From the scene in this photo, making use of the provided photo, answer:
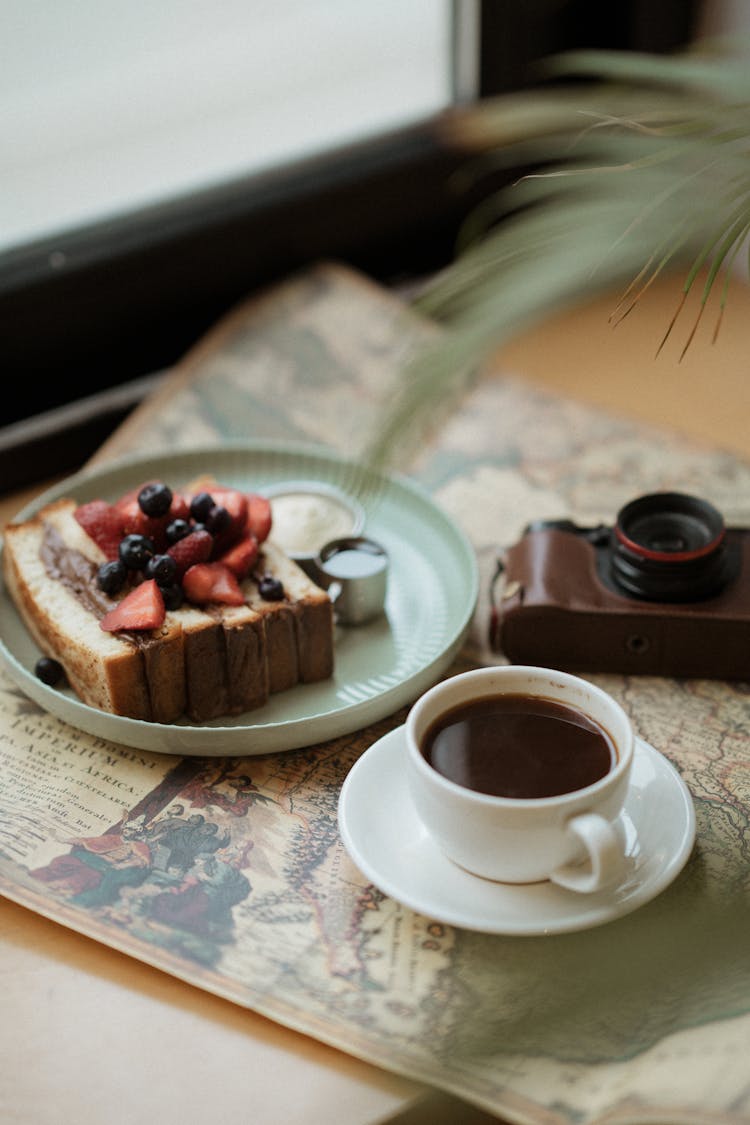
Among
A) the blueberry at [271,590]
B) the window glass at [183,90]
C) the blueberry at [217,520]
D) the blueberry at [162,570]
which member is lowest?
the blueberry at [271,590]

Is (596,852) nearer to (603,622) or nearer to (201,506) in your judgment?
(603,622)

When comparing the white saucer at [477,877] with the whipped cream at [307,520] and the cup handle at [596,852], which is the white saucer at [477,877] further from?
the whipped cream at [307,520]

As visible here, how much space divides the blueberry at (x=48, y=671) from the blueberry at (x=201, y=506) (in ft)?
0.63

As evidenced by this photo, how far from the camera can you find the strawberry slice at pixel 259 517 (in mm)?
1214

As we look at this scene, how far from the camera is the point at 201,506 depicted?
1.17 metres

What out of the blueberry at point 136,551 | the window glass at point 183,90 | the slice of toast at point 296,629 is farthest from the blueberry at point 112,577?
Result: the window glass at point 183,90

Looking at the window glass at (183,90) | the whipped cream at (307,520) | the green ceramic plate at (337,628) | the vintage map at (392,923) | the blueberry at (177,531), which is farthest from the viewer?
the window glass at (183,90)

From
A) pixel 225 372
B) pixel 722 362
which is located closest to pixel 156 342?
pixel 225 372

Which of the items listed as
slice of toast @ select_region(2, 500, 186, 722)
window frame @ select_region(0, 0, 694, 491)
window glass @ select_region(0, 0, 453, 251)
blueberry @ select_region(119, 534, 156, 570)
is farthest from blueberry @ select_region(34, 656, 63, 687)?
window glass @ select_region(0, 0, 453, 251)

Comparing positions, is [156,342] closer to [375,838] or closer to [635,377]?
[635,377]

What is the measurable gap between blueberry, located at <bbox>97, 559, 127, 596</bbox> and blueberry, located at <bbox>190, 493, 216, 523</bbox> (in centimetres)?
9

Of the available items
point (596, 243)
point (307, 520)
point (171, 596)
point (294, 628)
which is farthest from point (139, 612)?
point (596, 243)

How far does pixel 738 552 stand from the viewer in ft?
3.79

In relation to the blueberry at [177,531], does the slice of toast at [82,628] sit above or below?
below
